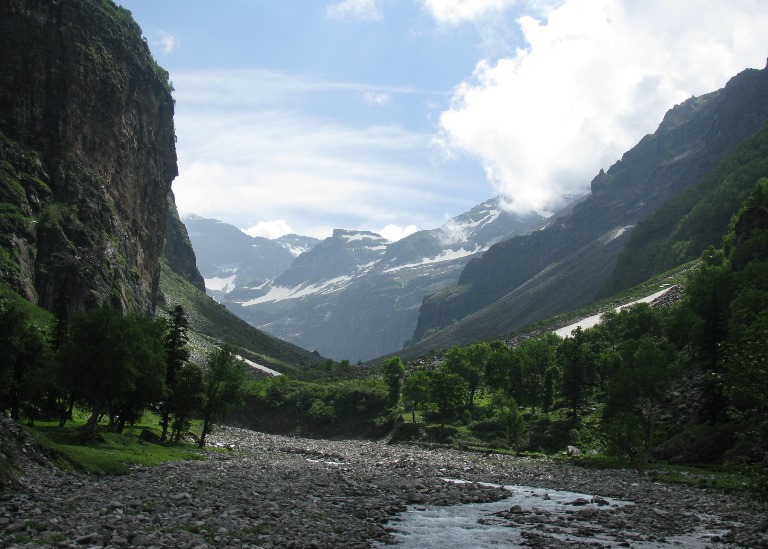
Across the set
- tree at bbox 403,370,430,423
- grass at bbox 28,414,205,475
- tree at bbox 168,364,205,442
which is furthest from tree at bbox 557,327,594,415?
grass at bbox 28,414,205,475

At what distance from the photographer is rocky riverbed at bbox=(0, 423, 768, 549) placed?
27031mm

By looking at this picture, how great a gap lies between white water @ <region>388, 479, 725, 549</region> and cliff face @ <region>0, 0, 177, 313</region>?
103640 mm

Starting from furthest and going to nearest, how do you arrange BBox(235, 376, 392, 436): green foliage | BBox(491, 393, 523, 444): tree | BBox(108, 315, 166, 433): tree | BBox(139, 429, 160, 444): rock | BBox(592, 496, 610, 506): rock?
BBox(235, 376, 392, 436): green foliage → BBox(491, 393, 523, 444): tree → BBox(139, 429, 160, 444): rock → BBox(108, 315, 166, 433): tree → BBox(592, 496, 610, 506): rock

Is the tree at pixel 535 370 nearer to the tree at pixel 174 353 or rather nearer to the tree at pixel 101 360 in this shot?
the tree at pixel 174 353

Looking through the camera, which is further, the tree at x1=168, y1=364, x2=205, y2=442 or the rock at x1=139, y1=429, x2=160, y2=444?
the tree at x1=168, y1=364, x2=205, y2=442

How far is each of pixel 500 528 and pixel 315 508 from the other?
37.3ft

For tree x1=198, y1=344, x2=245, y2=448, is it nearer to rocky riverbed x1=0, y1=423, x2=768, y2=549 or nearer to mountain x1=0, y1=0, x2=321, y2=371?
rocky riverbed x1=0, y1=423, x2=768, y2=549

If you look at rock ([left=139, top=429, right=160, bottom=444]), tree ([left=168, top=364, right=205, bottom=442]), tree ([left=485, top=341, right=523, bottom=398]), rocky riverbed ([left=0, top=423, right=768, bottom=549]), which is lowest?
rock ([left=139, top=429, right=160, bottom=444])

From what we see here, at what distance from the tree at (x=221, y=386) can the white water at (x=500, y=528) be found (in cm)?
4132

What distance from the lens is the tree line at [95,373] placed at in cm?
5797

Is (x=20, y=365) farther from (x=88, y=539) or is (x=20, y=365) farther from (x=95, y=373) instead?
(x=88, y=539)

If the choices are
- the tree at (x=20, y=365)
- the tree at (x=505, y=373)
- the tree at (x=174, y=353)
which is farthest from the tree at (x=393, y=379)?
the tree at (x=20, y=365)

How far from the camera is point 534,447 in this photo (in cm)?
9056

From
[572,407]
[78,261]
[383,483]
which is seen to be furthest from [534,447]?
[78,261]
